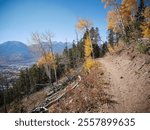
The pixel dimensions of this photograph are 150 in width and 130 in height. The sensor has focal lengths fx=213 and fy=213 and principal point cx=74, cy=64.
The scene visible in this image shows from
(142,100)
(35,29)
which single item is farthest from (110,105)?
(35,29)

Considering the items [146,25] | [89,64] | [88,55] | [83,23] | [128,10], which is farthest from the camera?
[88,55]

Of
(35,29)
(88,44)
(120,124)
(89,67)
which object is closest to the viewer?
(120,124)

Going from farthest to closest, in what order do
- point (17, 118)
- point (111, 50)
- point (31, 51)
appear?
1. point (31, 51)
2. point (111, 50)
3. point (17, 118)

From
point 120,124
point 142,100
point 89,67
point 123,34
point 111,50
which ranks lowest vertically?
point 120,124

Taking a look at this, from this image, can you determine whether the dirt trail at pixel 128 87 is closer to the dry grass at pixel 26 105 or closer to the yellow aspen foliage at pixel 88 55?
the yellow aspen foliage at pixel 88 55

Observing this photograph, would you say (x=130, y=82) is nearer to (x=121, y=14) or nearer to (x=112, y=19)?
(x=112, y=19)

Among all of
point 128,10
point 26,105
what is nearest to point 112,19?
point 128,10

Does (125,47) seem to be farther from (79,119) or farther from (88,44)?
(79,119)

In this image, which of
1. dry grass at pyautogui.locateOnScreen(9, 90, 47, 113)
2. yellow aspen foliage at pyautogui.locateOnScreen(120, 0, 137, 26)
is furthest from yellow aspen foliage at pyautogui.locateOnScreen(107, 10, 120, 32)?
dry grass at pyautogui.locateOnScreen(9, 90, 47, 113)

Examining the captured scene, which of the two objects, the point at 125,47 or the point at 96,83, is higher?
the point at 125,47

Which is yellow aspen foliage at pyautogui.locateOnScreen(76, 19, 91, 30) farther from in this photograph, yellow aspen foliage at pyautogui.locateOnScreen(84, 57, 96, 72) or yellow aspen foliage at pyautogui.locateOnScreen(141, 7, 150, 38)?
yellow aspen foliage at pyautogui.locateOnScreen(141, 7, 150, 38)
